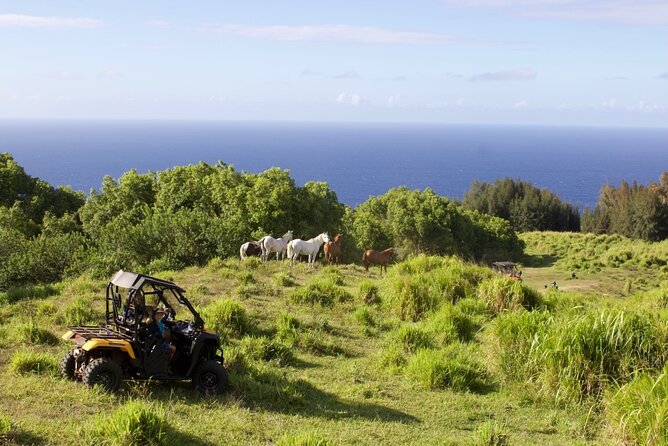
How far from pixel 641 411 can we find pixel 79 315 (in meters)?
11.4

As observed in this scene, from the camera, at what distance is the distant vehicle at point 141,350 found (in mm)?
8898

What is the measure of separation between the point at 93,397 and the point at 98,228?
27062mm

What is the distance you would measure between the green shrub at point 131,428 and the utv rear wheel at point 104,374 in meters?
1.49

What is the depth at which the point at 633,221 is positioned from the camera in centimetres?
7650

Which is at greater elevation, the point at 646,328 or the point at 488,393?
the point at 646,328

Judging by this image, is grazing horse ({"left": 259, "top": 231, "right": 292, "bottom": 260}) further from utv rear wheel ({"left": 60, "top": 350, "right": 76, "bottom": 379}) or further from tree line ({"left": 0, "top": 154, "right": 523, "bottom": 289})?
utv rear wheel ({"left": 60, "top": 350, "right": 76, "bottom": 379})

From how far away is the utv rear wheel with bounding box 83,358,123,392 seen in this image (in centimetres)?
875

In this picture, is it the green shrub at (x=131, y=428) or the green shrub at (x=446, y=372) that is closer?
the green shrub at (x=131, y=428)

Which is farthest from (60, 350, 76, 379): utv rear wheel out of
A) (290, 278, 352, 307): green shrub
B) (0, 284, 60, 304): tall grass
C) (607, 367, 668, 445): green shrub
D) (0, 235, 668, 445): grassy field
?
(607, 367, 668, 445): green shrub

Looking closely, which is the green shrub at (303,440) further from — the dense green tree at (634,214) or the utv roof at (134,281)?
the dense green tree at (634,214)

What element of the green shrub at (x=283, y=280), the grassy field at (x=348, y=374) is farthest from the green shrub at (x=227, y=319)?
the green shrub at (x=283, y=280)

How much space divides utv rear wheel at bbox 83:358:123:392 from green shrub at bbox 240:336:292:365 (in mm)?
3115

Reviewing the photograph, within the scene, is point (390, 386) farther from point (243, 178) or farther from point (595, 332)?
point (243, 178)

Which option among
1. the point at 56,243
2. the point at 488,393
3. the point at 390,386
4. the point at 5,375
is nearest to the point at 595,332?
the point at 488,393
